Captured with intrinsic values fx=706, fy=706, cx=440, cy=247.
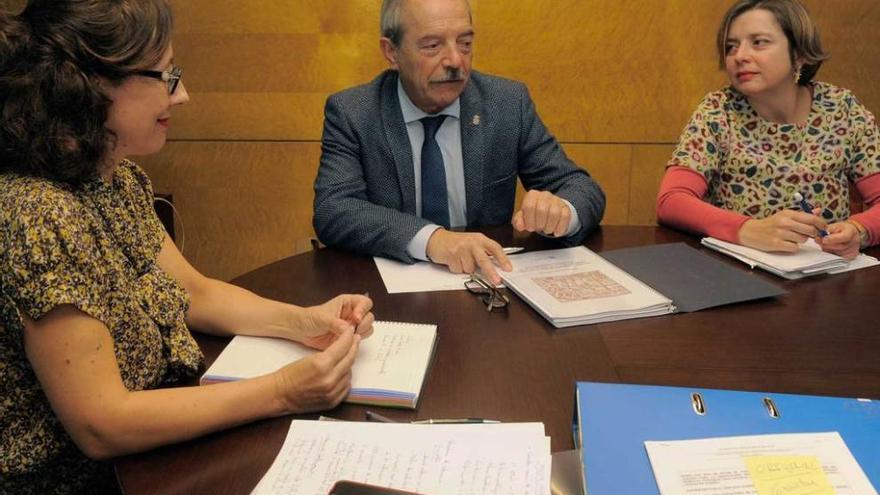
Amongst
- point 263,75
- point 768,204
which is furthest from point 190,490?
point 263,75

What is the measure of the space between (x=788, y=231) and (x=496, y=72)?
5.55ft

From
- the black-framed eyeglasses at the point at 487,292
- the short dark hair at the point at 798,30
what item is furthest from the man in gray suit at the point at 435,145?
the short dark hair at the point at 798,30

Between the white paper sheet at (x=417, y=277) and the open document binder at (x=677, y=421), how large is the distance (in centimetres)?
57

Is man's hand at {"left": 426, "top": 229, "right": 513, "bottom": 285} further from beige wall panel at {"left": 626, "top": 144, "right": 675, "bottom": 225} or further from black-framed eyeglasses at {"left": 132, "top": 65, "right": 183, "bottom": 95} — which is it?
beige wall panel at {"left": 626, "top": 144, "right": 675, "bottom": 225}

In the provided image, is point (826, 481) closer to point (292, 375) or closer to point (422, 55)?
point (292, 375)

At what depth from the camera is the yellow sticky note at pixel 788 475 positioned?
774 mm

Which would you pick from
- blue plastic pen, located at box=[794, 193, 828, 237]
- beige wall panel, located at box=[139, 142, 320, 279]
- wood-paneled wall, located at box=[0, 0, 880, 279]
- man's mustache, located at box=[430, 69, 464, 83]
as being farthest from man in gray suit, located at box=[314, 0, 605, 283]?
beige wall panel, located at box=[139, 142, 320, 279]

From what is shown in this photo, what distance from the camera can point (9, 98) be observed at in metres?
0.96

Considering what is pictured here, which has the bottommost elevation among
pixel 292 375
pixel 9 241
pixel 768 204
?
pixel 768 204

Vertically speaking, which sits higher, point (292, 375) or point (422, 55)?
point (422, 55)

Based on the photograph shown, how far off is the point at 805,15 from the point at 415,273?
4.74ft

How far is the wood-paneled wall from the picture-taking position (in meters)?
3.00

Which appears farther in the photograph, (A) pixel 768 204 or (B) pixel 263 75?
(B) pixel 263 75

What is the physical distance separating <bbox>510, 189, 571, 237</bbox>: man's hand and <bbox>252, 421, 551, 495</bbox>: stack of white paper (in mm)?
820
